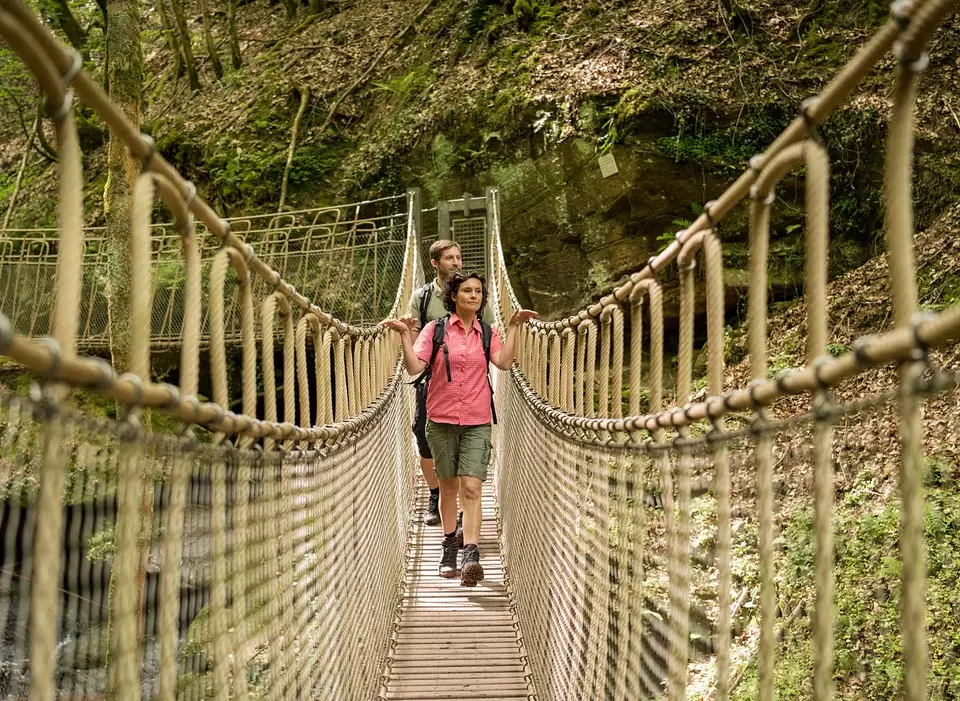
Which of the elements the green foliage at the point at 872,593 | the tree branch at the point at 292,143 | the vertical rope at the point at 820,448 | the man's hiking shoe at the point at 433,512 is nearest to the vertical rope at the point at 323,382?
the vertical rope at the point at 820,448

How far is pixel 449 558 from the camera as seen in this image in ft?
9.48

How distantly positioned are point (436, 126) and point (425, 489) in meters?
3.35

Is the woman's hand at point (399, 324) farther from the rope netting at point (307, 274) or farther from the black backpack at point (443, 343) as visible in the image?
the rope netting at point (307, 274)

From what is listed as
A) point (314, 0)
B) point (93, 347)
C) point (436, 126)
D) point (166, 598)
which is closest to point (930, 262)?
point (166, 598)

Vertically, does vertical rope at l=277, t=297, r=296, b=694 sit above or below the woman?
below

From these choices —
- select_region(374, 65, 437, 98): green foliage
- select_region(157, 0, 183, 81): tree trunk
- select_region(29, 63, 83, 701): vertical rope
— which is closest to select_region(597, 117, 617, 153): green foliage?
select_region(374, 65, 437, 98): green foliage

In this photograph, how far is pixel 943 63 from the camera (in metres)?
4.72

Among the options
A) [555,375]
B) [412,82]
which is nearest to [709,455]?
[555,375]

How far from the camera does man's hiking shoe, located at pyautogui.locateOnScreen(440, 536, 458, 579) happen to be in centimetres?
288

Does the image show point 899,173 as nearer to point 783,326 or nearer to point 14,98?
point 783,326

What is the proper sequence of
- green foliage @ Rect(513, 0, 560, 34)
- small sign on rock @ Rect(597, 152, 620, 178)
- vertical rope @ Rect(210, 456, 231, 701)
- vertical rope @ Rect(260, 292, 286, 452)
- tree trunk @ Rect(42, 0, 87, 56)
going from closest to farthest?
vertical rope @ Rect(210, 456, 231, 701)
vertical rope @ Rect(260, 292, 286, 452)
small sign on rock @ Rect(597, 152, 620, 178)
green foliage @ Rect(513, 0, 560, 34)
tree trunk @ Rect(42, 0, 87, 56)

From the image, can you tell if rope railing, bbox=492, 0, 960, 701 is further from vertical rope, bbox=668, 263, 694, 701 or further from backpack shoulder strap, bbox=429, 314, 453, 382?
backpack shoulder strap, bbox=429, 314, 453, 382

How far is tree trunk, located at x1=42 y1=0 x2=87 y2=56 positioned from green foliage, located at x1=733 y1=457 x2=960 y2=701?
7846 mm

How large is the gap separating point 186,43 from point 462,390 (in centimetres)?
694
